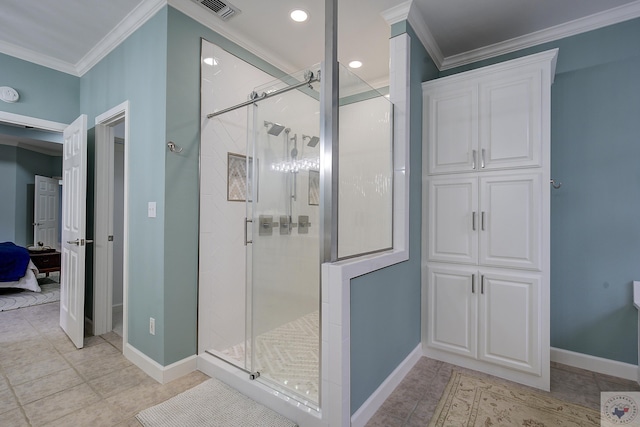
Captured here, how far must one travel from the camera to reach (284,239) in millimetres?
2389

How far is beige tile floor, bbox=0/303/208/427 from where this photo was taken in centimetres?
173

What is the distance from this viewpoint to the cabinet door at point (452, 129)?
2326mm

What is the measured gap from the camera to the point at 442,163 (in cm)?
247

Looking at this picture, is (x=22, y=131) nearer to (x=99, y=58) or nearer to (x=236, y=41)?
(x=99, y=58)

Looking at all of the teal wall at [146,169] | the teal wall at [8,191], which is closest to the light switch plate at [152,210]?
the teal wall at [146,169]

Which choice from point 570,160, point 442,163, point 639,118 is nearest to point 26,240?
point 442,163

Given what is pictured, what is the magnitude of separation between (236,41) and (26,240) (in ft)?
22.2

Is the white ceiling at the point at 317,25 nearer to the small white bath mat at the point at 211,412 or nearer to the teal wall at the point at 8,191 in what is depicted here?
the small white bath mat at the point at 211,412

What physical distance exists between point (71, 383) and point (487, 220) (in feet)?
10.7

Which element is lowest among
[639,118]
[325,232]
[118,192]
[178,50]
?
[325,232]

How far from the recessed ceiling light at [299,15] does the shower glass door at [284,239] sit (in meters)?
0.70

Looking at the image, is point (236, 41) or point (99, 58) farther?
point (99, 58)

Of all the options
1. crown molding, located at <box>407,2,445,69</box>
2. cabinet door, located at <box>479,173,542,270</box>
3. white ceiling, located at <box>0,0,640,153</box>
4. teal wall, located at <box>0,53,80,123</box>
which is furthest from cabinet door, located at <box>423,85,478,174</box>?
teal wall, located at <box>0,53,80,123</box>

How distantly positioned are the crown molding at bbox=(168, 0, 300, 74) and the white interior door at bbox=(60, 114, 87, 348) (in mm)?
1346
